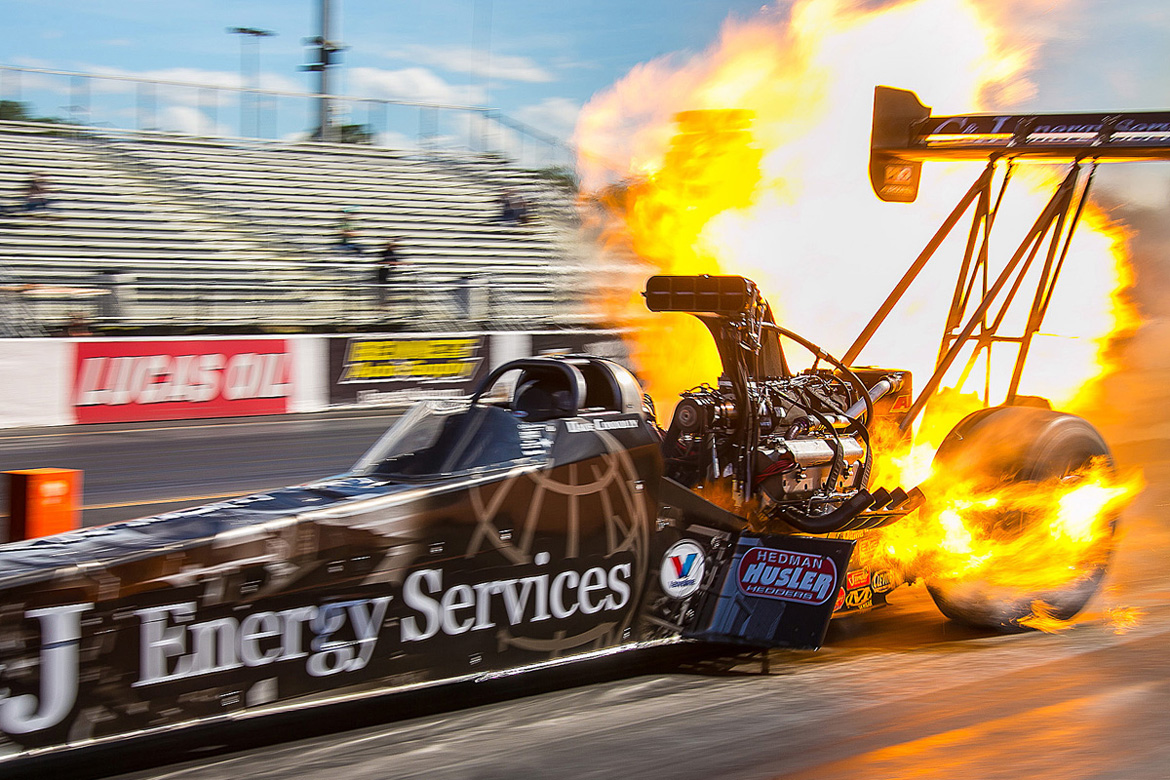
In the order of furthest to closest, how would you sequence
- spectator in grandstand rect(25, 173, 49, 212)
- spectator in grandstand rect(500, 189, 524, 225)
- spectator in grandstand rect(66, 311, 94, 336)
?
spectator in grandstand rect(500, 189, 524, 225)
spectator in grandstand rect(25, 173, 49, 212)
spectator in grandstand rect(66, 311, 94, 336)

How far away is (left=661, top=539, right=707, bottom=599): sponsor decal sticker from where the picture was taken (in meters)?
5.60

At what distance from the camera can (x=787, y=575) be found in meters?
5.79

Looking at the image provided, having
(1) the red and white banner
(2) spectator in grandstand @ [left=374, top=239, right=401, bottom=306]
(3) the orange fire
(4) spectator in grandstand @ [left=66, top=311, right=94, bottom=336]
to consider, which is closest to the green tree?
(4) spectator in grandstand @ [left=66, top=311, right=94, bottom=336]

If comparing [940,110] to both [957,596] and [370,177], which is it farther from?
[370,177]

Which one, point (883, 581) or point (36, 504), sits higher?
point (36, 504)

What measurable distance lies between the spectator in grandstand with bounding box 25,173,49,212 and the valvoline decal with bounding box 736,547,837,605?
17.3 metres

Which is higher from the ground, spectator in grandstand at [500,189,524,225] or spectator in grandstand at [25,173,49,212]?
spectator in grandstand at [500,189,524,225]

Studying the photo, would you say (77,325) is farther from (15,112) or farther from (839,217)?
(839,217)

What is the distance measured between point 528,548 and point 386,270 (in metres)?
17.0

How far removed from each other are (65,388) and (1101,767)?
14.8 m

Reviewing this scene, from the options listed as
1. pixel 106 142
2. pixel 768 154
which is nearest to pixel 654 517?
pixel 768 154

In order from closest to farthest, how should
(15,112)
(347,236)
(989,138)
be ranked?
(989,138) → (15,112) → (347,236)

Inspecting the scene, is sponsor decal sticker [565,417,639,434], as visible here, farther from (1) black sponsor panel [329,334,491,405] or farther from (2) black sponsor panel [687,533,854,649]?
(1) black sponsor panel [329,334,491,405]

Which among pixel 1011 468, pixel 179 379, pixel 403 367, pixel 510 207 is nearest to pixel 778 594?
pixel 1011 468
